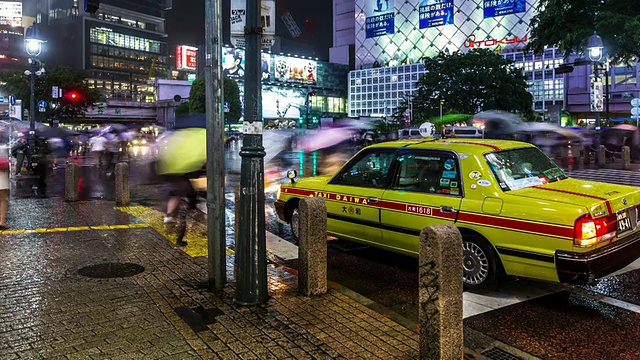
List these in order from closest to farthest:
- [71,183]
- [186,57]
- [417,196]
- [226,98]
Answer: [417,196]
[71,183]
[226,98]
[186,57]

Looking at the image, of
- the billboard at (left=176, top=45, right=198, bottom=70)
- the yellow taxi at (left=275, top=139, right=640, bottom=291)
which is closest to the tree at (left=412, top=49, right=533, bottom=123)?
the yellow taxi at (left=275, top=139, right=640, bottom=291)

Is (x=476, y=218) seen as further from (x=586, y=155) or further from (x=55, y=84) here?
(x=55, y=84)

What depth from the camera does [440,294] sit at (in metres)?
3.78

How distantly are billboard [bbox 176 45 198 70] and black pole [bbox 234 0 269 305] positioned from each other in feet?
316

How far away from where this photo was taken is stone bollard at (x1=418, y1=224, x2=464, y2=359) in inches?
148

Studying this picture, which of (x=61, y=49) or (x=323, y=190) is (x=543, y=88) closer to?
(x=323, y=190)

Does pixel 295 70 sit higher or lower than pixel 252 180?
higher

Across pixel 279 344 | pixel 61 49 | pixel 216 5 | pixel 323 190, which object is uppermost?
pixel 61 49

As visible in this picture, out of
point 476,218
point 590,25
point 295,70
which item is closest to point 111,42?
point 295,70

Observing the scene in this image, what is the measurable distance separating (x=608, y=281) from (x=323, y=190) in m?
3.83

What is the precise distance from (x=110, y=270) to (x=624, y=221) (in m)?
6.01

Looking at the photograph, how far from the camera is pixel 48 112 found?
4897cm

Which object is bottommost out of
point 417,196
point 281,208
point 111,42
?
point 281,208

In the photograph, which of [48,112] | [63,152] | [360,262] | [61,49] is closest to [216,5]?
[360,262]
